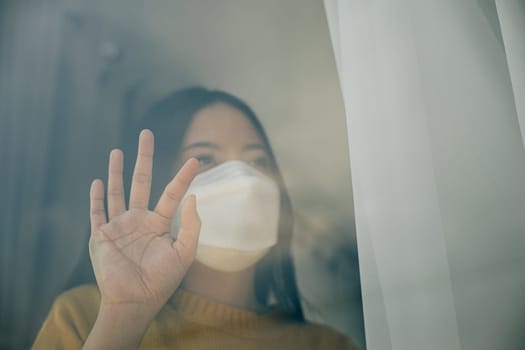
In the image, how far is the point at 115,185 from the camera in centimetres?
85

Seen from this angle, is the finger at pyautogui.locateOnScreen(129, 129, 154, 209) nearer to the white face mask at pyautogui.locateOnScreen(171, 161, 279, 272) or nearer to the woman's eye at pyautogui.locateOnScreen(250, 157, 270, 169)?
the white face mask at pyautogui.locateOnScreen(171, 161, 279, 272)

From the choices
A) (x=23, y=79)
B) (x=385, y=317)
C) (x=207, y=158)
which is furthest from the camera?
(x=23, y=79)

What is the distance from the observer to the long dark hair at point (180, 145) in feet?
2.73

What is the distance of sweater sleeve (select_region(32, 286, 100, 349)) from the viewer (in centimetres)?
78

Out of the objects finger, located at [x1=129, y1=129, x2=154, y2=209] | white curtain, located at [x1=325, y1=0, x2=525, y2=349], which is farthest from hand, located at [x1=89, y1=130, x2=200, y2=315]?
white curtain, located at [x1=325, y1=0, x2=525, y2=349]

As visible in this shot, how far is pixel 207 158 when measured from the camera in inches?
34.3

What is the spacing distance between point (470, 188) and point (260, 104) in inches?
17.1

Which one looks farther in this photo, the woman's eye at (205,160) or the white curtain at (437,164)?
the woman's eye at (205,160)

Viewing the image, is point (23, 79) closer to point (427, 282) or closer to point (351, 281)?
point (351, 281)

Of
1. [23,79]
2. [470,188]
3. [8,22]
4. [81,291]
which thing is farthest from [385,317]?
[8,22]

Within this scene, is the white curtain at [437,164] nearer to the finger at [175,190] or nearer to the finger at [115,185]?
the finger at [175,190]

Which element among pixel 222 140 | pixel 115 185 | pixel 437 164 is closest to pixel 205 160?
pixel 222 140

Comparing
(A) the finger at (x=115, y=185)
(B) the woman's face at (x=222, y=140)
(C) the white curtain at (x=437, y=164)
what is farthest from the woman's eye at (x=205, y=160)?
(C) the white curtain at (x=437, y=164)

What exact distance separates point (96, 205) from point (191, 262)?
219 millimetres
